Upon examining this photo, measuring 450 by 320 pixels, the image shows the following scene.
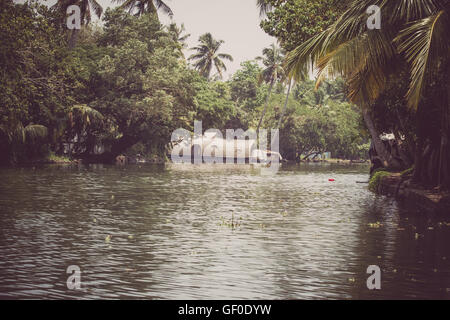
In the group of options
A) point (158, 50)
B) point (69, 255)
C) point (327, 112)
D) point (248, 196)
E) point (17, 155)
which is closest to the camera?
point (69, 255)

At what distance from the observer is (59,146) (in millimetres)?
67188

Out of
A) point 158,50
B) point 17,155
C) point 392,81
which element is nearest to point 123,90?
point 158,50

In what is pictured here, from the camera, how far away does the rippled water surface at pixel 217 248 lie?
10.3 m

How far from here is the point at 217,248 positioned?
14297 mm

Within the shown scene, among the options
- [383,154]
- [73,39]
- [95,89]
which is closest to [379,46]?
[383,154]

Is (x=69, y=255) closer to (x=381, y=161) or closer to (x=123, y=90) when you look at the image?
(x=381, y=161)

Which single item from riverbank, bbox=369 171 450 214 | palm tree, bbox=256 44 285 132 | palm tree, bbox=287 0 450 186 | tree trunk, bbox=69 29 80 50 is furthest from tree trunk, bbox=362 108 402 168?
palm tree, bbox=256 44 285 132

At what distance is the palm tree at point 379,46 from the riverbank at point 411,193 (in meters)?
2.57

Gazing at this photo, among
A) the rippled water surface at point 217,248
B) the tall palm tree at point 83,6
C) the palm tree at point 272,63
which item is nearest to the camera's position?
the rippled water surface at point 217,248

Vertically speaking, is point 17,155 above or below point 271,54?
below

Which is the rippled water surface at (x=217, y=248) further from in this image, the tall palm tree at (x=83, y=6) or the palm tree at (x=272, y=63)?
the palm tree at (x=272, y=63)

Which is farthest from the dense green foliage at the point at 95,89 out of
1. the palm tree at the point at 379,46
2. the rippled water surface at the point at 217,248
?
the palm tree at the point at 379,46

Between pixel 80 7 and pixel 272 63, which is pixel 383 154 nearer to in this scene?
pixel 80 7

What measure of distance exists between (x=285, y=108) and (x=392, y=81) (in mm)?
76323
